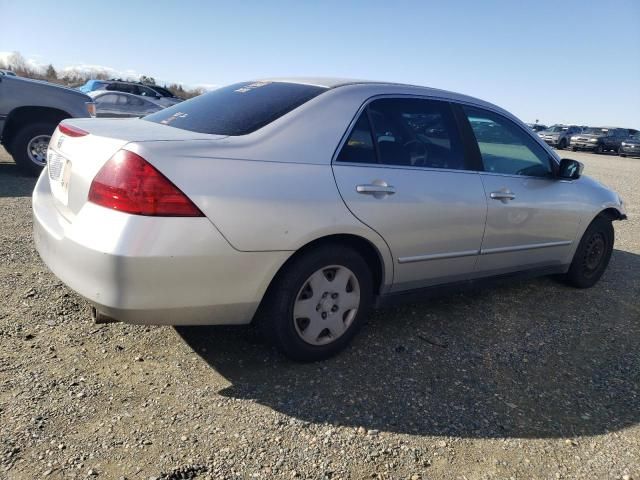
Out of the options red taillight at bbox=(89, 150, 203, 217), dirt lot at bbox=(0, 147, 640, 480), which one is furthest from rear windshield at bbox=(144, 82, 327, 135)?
dirt lot at bbox=(0, 147, 640, 480)

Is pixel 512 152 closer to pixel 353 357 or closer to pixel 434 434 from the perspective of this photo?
pixel 353 357

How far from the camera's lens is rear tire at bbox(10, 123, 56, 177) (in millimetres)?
7324

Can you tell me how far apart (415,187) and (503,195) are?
891 mm

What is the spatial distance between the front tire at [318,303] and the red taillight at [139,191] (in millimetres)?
633

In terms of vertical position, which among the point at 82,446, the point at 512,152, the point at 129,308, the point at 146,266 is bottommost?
the point at 82,446

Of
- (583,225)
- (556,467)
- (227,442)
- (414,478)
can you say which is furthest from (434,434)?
(583,225)

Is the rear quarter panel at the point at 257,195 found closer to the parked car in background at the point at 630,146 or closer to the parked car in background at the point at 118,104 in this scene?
the parked car in background at the point at 118,104

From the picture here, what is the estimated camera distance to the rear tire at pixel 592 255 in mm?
4500

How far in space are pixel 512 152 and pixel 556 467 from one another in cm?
236

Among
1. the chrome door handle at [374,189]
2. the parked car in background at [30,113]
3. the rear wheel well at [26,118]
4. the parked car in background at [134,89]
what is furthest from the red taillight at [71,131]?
the parked car in background at [134,89]

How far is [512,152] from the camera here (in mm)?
3871

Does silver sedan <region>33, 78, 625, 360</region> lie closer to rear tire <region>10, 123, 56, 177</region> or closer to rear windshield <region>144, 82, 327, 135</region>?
rear windshield <region>144, 82, 327, 135</region>

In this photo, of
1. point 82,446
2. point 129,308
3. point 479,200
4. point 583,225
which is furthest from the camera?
point 583,225

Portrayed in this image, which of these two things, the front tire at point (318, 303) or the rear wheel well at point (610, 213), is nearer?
the front tire at point (318, 303)
